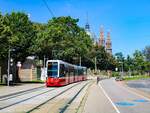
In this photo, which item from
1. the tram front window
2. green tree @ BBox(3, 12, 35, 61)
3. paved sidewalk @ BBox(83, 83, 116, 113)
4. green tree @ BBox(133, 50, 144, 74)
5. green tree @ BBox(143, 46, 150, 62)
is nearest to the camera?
paved sidewalk @ BBox(83, 83, 116, 113)

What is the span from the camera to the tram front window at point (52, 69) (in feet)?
167

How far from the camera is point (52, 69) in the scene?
51156mm

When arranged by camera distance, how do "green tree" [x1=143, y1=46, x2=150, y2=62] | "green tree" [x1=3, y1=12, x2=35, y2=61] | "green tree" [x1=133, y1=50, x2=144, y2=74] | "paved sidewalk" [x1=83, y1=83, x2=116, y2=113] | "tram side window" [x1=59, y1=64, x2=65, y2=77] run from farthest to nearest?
1. "green tree" [x1=143, y1=46, x2=150, y2=62]
2. "green tree" [x1=133, y1=50, x2=144, y2=74]
3. "green tree" [x1=3, y1=12, x2=35, y2=61]
4. "tram side window" [x1=59, y1=64, x2=65, y2=77]
5. "paved sidewalk" [x1=83, y1=83, x2=116, y2=113]

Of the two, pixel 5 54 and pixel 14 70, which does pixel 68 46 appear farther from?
pixel 5 54

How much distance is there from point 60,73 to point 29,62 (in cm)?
4033

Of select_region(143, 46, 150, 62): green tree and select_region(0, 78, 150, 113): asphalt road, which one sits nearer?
select_region(0, 78, 150, 113): asphalt road

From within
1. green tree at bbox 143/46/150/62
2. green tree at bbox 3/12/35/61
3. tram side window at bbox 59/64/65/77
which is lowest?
tram side window at bbox 59/64/65/77

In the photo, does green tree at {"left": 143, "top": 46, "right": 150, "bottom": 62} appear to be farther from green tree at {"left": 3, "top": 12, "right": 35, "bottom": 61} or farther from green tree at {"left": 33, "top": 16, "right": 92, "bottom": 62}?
green tree at {"left": 3, "top": 12, "right": 35, "bottom": 61}

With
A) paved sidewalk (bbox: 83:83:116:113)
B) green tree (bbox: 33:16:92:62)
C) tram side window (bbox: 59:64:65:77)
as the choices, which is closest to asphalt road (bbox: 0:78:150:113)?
paved sidewalk (bbox: 83:83:116:113)

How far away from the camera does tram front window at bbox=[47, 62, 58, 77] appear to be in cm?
5094

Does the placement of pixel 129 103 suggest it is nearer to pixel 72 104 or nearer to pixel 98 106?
pixel 98 106

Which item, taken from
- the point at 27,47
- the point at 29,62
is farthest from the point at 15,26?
the point at 29,62

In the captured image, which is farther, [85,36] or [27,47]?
[85,36]

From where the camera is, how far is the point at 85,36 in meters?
124
